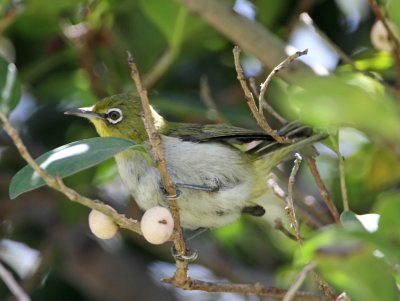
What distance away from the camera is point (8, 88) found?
3246mm

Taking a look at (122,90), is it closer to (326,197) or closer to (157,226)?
(326,197)

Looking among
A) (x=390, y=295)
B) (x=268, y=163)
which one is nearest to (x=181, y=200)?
(x=268, y=163)

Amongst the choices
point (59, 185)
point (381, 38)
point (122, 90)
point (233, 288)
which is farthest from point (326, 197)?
point (122, 90)

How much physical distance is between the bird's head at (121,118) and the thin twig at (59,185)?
A: 146 cm

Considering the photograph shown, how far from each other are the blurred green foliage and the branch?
1.28 feet

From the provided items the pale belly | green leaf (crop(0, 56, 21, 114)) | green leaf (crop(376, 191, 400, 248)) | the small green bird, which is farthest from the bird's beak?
green leaf (crop(376, 191, 400, 248))

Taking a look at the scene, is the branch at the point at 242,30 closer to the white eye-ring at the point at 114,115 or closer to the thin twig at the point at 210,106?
the thin twig at the point at 210,106

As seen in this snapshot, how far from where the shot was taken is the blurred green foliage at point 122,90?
4.25m

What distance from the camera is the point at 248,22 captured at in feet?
12.2

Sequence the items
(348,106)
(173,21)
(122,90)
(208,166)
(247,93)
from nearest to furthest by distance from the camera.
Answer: (348,106)
(247,93)
(208,166)
(173,21)
(122,90)

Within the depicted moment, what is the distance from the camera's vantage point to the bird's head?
13.0 feet

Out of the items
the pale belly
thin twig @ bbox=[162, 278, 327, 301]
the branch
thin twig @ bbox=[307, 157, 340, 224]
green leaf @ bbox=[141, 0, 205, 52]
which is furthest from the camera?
green leaf @ bbox=[141, 0, 205, 52]

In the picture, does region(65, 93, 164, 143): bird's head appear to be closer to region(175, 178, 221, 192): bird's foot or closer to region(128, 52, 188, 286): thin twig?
region(175, 178, 221, 192): bird's foot

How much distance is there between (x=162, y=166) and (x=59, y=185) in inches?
13.8
